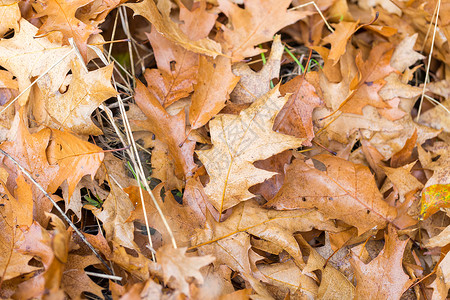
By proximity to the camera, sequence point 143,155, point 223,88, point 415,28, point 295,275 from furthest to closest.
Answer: point 415,28
point 143,155
point 223,88
point 295,275

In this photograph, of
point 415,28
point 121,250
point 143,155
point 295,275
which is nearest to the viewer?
point 121,250

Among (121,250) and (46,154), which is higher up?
(46,154)

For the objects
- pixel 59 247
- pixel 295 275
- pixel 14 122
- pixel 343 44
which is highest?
pixel 343 44

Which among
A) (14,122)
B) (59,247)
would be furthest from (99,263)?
(14,122)

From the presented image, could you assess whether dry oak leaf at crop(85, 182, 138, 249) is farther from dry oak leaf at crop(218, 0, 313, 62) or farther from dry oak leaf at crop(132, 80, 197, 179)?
dry oak leaf at crop(218, 0, 313, 62)

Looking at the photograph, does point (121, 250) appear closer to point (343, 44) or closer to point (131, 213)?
point (131, 213)

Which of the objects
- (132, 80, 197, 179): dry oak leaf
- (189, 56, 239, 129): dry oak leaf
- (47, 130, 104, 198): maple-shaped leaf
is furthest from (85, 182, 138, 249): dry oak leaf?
(189, 56, 239, 129): dry oak leaf

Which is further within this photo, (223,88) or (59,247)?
(223,88)
